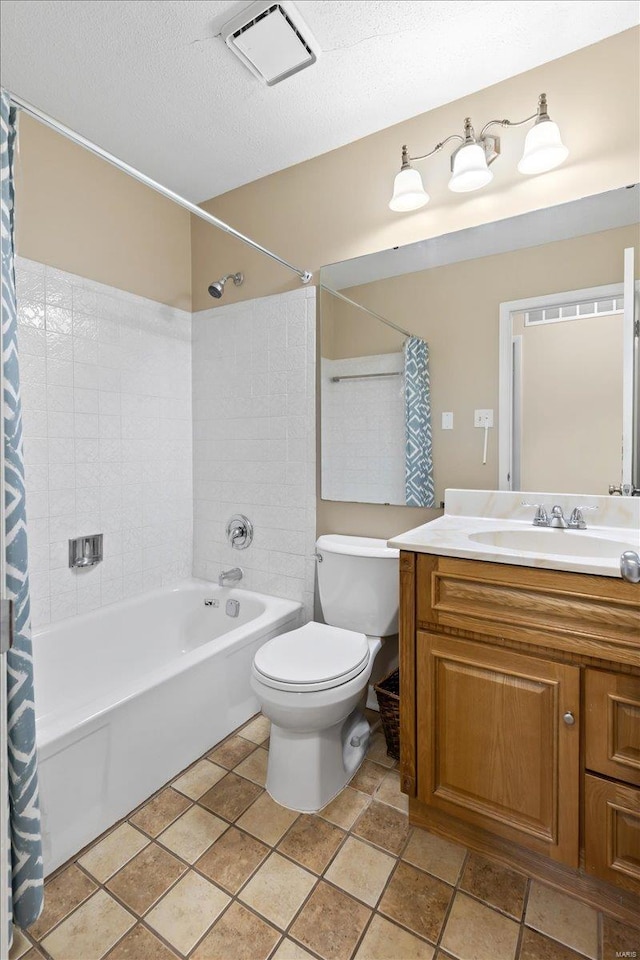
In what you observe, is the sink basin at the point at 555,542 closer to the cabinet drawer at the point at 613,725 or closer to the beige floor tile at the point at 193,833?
the cabinet drawer at the point at 613,725

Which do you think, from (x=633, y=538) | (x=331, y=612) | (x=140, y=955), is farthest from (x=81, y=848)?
(x=633, y=538)

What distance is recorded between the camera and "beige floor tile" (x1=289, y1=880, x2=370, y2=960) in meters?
1.14

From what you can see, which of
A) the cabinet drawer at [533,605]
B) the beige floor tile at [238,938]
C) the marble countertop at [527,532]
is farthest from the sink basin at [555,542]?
the beige floor tile at [238,938]

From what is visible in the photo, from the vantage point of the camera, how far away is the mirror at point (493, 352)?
1562mm

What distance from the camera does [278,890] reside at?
1.29 m

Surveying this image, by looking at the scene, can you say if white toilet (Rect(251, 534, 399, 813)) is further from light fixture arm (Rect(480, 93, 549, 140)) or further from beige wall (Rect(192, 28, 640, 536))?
light fixture arm (Rect(480, 93, 549, 140))

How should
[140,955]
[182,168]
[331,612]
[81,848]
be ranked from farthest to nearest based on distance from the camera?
[182,168]
[331,612]
[81,848]
[140,955]

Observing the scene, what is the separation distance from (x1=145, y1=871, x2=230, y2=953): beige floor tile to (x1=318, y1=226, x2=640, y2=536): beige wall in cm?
135

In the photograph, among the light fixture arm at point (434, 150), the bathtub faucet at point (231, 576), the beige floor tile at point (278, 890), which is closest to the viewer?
the beige floor tile at point (278, 890)

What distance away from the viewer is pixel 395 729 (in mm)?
1809

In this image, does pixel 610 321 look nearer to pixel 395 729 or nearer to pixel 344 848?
pixel 395 729

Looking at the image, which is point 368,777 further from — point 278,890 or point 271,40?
point 271,40

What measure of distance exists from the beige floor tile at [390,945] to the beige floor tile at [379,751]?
0.63 metres

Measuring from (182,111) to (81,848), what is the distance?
101 inches
